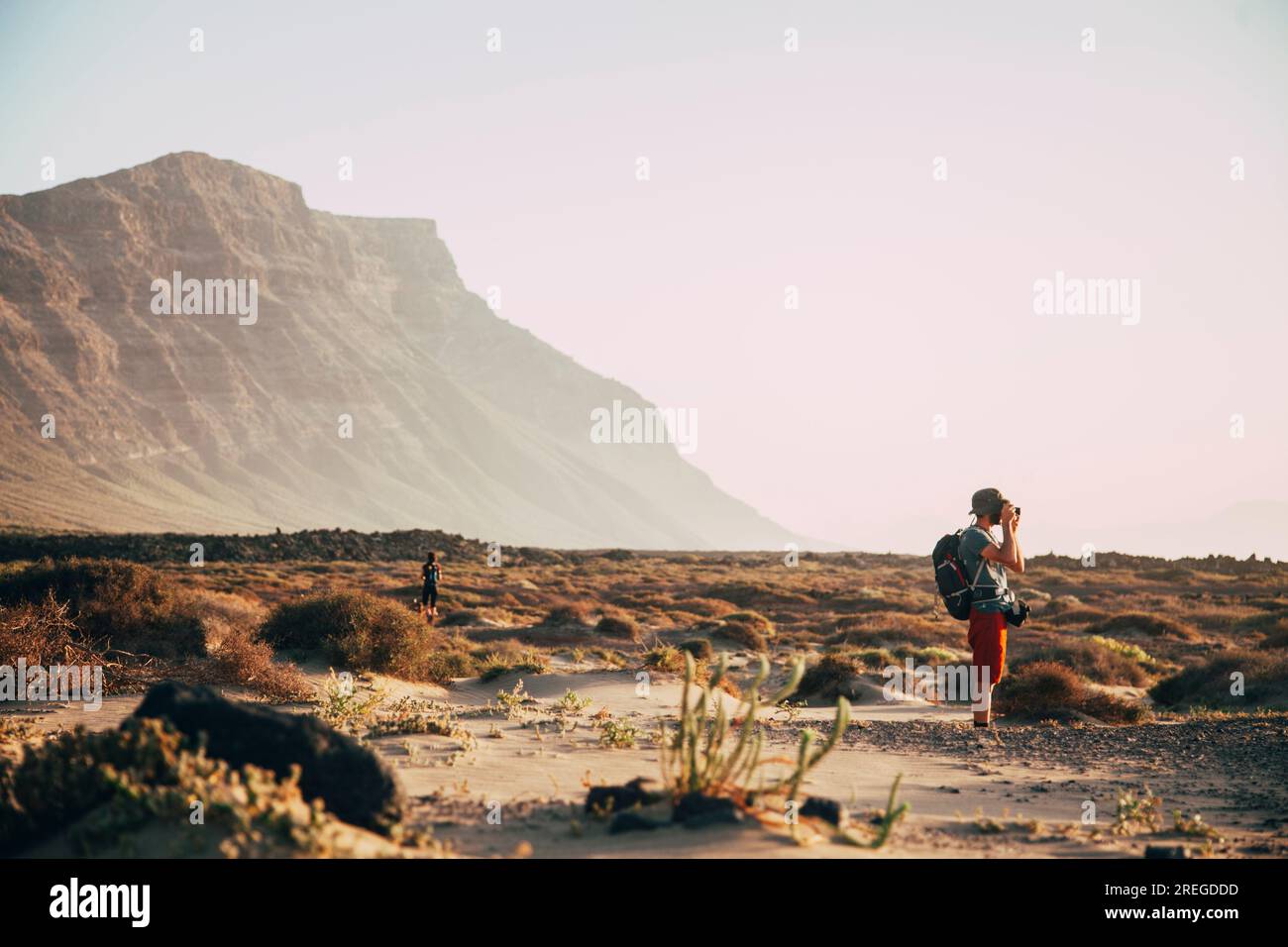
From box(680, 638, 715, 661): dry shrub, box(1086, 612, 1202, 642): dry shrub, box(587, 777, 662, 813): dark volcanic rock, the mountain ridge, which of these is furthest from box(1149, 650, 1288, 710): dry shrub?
the mountain ridge

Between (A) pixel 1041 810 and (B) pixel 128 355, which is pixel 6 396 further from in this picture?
(A) pixel 1041 810

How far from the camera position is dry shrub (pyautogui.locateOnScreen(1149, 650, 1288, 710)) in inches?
656

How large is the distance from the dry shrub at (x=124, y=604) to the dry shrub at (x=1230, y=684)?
15910mm

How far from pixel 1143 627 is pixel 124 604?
25715mm

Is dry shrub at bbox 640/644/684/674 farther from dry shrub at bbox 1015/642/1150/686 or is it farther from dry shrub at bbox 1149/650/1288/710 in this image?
dry shrub at bbox 1149/650/1288/710

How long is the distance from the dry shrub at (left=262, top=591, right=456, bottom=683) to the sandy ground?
56cm

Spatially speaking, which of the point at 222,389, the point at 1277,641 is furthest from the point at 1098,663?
the point at 222,389

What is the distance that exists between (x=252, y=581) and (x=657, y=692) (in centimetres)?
2365

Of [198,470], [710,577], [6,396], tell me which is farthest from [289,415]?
[710,577]

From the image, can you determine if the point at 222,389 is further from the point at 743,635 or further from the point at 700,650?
the point at 700,650

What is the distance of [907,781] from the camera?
29.2 feet

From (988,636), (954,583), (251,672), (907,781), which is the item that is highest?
(954,583)

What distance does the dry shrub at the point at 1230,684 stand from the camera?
54.6 feet

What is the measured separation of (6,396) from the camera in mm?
102750
